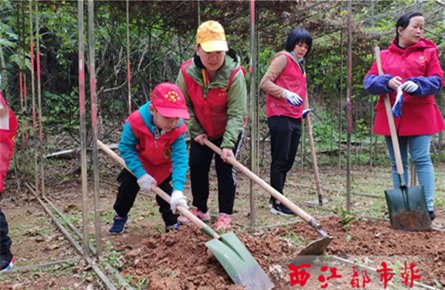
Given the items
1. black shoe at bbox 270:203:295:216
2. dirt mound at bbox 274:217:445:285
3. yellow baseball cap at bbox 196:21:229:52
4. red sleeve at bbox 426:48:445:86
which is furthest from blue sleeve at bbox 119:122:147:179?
red sleeve at bbox 426:48:445:86

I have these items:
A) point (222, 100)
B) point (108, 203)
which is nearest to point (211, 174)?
point (108, 203)

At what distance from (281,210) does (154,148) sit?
1408 mm

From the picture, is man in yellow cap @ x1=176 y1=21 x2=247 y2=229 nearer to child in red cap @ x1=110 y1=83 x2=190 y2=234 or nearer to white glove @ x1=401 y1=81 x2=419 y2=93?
child in red cap @ x1=110 y1=83 x2=190 y2=234

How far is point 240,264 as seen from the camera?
6.02 ft

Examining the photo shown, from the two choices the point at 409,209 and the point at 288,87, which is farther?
the point at 288,87

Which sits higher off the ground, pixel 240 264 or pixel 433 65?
pixel 433 65

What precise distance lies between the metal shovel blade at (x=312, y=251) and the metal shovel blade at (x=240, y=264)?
0.28 m

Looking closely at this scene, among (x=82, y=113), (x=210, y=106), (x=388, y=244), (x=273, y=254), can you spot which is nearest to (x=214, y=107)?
(x=210, y=106)

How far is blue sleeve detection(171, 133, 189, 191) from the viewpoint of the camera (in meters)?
2.38

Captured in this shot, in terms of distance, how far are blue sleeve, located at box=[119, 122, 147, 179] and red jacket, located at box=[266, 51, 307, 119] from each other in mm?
1322

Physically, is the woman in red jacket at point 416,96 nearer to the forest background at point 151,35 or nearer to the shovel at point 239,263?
the forest background at point 151,35

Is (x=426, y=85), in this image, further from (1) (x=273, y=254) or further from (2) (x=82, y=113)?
(2) (x=82, y=113)

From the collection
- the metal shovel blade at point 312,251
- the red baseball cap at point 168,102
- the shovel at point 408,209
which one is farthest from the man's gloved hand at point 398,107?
the red baseball cap at point 168,102

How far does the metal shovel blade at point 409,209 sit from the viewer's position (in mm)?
2574
